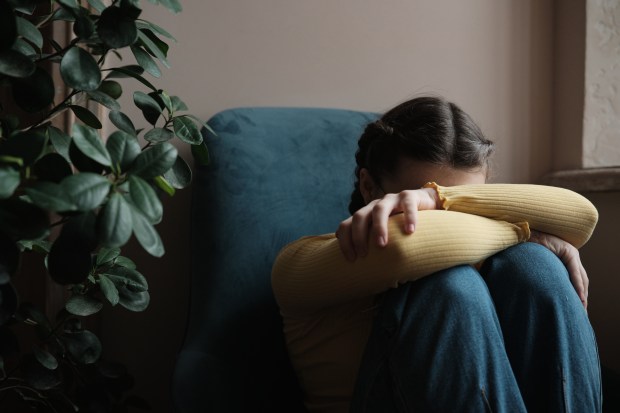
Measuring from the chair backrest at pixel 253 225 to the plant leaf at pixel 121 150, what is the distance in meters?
0.44

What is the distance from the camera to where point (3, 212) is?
1.65 ft

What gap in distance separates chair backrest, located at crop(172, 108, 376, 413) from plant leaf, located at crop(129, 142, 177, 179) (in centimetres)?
44

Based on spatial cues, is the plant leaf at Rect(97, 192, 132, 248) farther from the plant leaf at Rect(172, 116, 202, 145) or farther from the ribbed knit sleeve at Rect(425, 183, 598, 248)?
the ribbed knit sleeve at Rect(425, 183, 598, 248)

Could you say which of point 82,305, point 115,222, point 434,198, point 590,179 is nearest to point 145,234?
point 115,222

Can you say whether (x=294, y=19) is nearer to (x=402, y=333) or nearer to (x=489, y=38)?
(x=489, y=38)

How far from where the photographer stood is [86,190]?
48 cm

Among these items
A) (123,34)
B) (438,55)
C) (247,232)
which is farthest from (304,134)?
(123,34)

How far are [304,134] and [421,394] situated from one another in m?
0.67

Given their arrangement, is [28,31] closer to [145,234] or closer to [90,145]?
[90,145]

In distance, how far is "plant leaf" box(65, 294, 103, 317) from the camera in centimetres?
76

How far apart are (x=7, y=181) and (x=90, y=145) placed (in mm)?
88

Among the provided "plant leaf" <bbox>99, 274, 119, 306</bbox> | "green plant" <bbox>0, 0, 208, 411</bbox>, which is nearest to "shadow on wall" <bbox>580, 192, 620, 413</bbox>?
"green plant" <bbox>0, 0, 208, 411</bbox>

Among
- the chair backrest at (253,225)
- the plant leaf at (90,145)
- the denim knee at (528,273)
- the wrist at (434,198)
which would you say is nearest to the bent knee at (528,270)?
the denim knee at (528,273)

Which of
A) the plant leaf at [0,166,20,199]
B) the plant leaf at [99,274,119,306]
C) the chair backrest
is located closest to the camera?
the plant leaf at [0,166,20,199]
